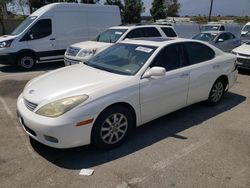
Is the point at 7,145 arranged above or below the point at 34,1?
below

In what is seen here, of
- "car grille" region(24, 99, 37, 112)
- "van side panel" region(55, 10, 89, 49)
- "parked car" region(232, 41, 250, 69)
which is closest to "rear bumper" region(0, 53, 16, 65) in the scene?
"van side panel" region(55, 10, 89, 49)

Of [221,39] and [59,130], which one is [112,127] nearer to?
[59,130]

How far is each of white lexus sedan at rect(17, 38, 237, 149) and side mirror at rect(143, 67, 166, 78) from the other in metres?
0.01

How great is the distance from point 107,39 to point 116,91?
594 cm

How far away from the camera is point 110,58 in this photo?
470 cm

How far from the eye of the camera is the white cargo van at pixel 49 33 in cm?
960

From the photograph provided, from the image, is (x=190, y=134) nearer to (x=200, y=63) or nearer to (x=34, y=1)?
(x=200, y=63)

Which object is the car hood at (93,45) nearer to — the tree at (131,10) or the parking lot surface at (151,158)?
the parking lot surface at (151,158)

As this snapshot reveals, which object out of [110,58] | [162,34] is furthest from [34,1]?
[110,58]

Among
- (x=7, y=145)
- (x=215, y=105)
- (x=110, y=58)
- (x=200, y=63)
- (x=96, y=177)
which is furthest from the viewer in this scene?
(x=215, y=105)

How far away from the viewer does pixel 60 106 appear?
3.32 m

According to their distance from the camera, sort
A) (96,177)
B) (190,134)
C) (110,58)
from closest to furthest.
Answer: (96,177) → (190,134) → (110,58)

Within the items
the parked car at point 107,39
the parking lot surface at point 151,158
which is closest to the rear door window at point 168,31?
the parked car at point 107,39

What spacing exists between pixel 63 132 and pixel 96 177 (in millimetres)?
686
